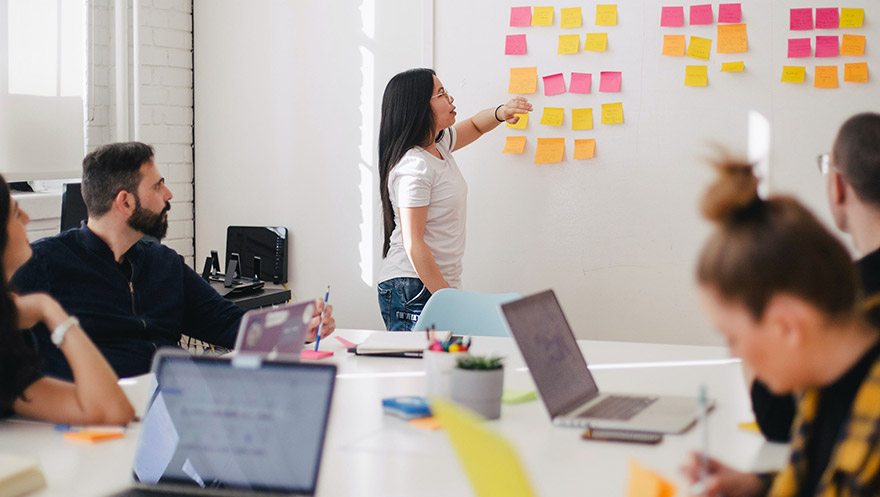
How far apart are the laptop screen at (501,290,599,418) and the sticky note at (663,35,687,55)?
2015 mm

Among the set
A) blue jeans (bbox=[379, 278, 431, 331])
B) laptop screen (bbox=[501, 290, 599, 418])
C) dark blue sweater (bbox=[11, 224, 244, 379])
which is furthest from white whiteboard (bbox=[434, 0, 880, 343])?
laptop screen (bbox=[501, 290, 599, 418])

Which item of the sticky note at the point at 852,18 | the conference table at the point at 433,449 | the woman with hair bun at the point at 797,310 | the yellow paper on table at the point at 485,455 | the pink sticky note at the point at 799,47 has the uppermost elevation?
the sticky note at the point at 852,18

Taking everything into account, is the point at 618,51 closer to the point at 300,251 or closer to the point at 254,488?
the point at 300,251

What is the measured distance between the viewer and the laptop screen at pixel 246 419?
4.01ft

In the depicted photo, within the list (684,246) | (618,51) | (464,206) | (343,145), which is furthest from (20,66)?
(684,246)

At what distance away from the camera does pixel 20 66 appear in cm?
367

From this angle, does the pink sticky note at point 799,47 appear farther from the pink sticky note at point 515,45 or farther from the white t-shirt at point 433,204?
the white t-shirt at point 433,204

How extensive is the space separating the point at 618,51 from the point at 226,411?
9.31 ft

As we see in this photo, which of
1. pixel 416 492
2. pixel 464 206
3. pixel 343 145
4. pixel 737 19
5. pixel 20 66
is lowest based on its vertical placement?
pixel 416 492

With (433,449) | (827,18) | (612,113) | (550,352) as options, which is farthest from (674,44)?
(433,449)

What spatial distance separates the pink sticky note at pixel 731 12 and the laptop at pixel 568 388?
2.09 meters

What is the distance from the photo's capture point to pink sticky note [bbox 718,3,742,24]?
3512 mm

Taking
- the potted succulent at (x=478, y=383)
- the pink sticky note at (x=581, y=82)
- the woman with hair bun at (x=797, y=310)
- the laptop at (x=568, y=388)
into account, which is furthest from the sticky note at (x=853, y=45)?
the woman with hair bun at (x=797, y=310)

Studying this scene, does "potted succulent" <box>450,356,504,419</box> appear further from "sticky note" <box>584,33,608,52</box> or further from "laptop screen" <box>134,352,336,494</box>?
"sticky note" <box>584,33,608,52</box>
